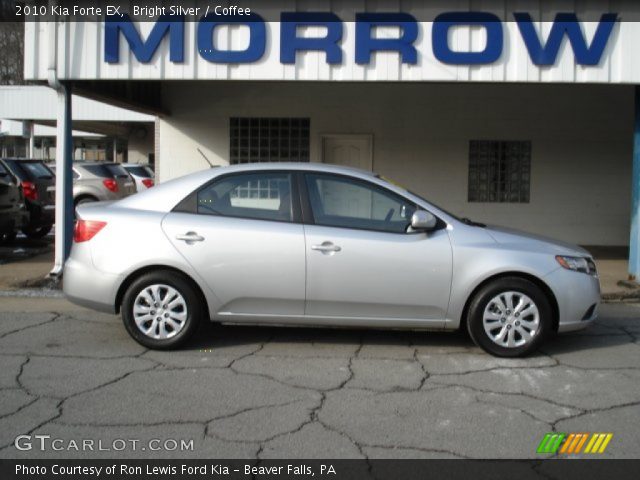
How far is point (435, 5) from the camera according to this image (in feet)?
28.2

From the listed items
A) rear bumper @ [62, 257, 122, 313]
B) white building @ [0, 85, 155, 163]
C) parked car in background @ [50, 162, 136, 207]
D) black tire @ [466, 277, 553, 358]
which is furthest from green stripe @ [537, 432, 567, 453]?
white building @ [0, 85, 155, 163]

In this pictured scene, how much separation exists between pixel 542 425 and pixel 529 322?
1495 mm

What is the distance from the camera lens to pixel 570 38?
28.0ft

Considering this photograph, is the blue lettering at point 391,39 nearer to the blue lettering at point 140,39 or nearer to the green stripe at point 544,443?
the blue lettering at point 140,39

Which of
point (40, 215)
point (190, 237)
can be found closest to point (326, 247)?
point (190, 237)

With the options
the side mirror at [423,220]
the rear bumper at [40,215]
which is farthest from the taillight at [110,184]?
the side mirror at [423,220]

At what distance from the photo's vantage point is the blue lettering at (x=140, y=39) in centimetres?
874

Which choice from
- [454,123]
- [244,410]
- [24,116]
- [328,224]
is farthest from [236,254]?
[24,116]

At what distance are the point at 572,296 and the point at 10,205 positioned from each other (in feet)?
30.5

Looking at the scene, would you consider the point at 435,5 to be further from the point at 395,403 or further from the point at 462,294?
the point at 395,403

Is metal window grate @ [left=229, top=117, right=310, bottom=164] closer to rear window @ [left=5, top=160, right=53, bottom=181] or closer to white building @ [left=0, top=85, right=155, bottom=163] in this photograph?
rear window @ [left=5, top=160, right=53, bottom=181]

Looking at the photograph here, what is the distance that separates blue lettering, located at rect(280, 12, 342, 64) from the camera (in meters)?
8.62

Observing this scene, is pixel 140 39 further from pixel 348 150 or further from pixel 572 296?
pixel 572 296

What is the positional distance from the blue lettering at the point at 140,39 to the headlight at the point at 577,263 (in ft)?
17.5
